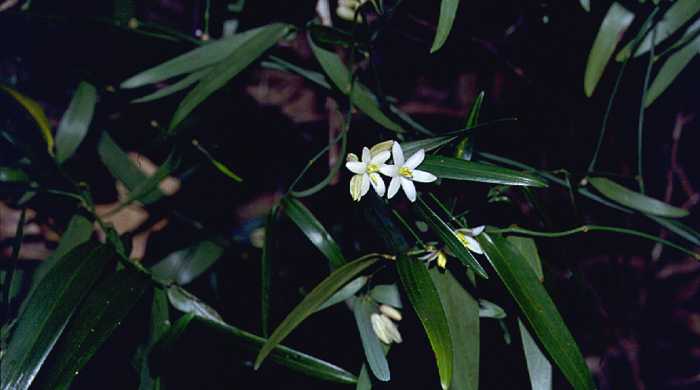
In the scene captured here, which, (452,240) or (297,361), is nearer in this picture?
(452,240)

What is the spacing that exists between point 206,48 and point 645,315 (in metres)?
1.16

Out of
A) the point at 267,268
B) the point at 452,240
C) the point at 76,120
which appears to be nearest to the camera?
the point at 452,240

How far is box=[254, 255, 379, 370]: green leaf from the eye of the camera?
41 centimetres

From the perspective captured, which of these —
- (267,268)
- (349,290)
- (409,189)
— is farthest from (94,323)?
(409,189)

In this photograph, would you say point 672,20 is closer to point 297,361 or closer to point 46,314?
point 297,361

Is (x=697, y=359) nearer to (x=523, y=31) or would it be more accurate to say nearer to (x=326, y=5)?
(x=523, y=31)

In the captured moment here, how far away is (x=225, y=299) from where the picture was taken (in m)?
0.73

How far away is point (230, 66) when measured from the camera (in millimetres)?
517

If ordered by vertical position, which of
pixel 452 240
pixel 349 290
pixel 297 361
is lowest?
pixel 297 361

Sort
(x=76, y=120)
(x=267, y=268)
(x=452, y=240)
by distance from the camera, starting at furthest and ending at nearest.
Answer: (x=76, y=120) < (x=267, y=268) < (x=452, y=240)

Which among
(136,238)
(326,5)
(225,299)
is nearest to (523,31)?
(326,5)

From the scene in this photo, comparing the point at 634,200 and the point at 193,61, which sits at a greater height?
the point at 193,61

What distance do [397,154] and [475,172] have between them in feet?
0.30

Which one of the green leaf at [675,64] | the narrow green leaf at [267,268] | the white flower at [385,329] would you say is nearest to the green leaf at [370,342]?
the white flower at [385,329]
